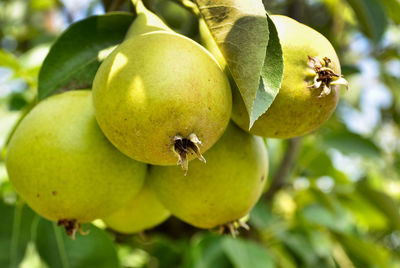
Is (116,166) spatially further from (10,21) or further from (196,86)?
(10,21)

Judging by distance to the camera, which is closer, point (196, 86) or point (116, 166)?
point (196, 86)

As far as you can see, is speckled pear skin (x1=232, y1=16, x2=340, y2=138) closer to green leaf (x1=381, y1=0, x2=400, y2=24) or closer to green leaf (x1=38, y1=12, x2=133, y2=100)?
green leaf (x1=38, y1=12, x2=133, y2=100)

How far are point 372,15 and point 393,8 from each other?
0.31 meters

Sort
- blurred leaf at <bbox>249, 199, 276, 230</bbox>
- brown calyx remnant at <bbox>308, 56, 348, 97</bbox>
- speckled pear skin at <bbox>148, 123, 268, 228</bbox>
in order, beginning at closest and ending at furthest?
brown calyx remnant at <bbox>308, 56, 348, 97</bbox>
speckled pear skin at <bbox>148, 123, 268, 228</bbox>
blurred leaf at <bbox>249, 199, 276, 230</bbox>

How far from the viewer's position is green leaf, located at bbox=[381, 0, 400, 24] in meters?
1.86

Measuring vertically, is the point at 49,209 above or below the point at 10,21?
above

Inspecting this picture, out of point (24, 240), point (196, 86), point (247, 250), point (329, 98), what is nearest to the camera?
point (196, 86)

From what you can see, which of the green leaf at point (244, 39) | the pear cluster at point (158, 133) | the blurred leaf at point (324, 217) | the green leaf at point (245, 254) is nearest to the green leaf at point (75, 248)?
the pear cluster at point (158, 133)

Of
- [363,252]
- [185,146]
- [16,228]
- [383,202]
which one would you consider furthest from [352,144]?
[185,146]

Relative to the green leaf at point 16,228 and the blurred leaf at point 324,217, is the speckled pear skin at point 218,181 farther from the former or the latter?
the blurred leaf at point 324,217

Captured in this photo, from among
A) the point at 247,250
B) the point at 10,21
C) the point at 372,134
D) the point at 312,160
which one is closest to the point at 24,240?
the point at 247,250

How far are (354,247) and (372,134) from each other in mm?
2067

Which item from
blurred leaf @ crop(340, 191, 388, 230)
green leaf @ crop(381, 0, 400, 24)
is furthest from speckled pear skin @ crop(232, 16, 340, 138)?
blurred leaf @ crop(340, 191, 388, 230)

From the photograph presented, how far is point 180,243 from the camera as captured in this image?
2.33m
